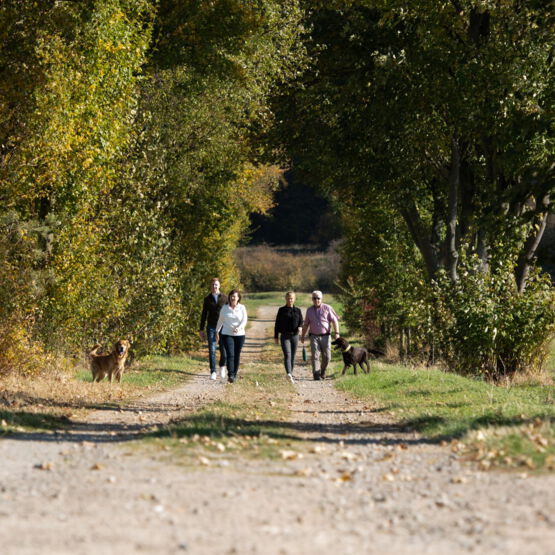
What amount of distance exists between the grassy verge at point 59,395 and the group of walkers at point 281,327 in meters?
1.66

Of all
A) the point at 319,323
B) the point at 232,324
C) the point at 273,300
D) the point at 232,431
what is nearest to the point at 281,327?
the point at 319,323

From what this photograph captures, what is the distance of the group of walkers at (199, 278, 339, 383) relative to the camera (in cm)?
1702

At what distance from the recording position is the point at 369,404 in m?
14.1

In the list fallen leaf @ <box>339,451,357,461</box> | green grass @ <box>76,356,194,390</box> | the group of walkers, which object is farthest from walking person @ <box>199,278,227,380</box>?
fallen leaf @ <box>339,451,357,461</box>

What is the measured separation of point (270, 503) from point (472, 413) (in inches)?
233

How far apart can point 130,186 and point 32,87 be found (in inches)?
192

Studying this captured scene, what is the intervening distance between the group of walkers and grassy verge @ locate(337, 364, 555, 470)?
1.18 metres

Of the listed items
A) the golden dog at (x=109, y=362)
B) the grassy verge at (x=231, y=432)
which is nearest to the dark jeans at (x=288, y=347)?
the grassy verge at (x=231, y=432)

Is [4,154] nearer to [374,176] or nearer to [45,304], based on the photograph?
[45,304]

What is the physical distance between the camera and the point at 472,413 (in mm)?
11344

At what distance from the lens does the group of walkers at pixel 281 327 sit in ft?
55.8

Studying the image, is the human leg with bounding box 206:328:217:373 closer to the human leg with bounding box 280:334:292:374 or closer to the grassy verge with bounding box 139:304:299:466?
the human leg with bounding box 280:334:292:374

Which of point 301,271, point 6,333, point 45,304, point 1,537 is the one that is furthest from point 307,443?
point 301,271

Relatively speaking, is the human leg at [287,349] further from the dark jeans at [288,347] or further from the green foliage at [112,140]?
the green foliage at [112,140]
